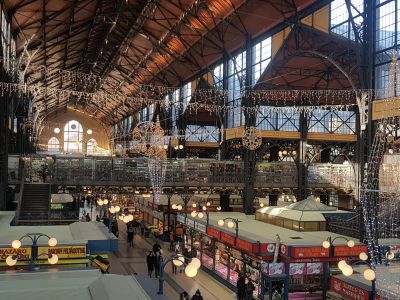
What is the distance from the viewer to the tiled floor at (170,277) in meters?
18.8

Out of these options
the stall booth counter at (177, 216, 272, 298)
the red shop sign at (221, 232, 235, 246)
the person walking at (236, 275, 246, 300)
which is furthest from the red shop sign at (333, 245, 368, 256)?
the red shop sign at (221, 232, 235, 246)

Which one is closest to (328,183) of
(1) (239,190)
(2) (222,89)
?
(1) (239,190)

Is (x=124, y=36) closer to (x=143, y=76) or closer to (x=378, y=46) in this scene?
(x=143, y=76)

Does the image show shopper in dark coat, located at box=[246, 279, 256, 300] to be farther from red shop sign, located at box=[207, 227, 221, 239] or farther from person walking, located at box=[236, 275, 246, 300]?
red shop sign, located at box=[207, 227, 221, 239]

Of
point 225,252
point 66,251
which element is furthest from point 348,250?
point 66,251

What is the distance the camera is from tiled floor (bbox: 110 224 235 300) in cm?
1878

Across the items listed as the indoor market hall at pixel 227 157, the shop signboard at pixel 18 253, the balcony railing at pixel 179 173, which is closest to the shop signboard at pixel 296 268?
the indoor market hall at pixel 227 157

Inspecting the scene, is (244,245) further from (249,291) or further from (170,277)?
(170,277)

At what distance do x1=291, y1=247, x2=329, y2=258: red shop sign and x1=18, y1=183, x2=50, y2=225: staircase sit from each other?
12407mm

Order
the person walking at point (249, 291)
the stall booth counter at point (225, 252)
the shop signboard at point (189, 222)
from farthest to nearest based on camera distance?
the shop signboard at point (189, 222) → the stall booth counter at point (225, 252) → the person walking at point (249, 291)

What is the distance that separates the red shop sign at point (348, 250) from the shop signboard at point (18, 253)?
32.1 ft

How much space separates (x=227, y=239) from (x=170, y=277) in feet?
12.1

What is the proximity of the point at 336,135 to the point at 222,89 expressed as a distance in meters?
8.42

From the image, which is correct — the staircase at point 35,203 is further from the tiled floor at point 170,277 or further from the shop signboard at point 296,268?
the shop signboard at point 296,268
